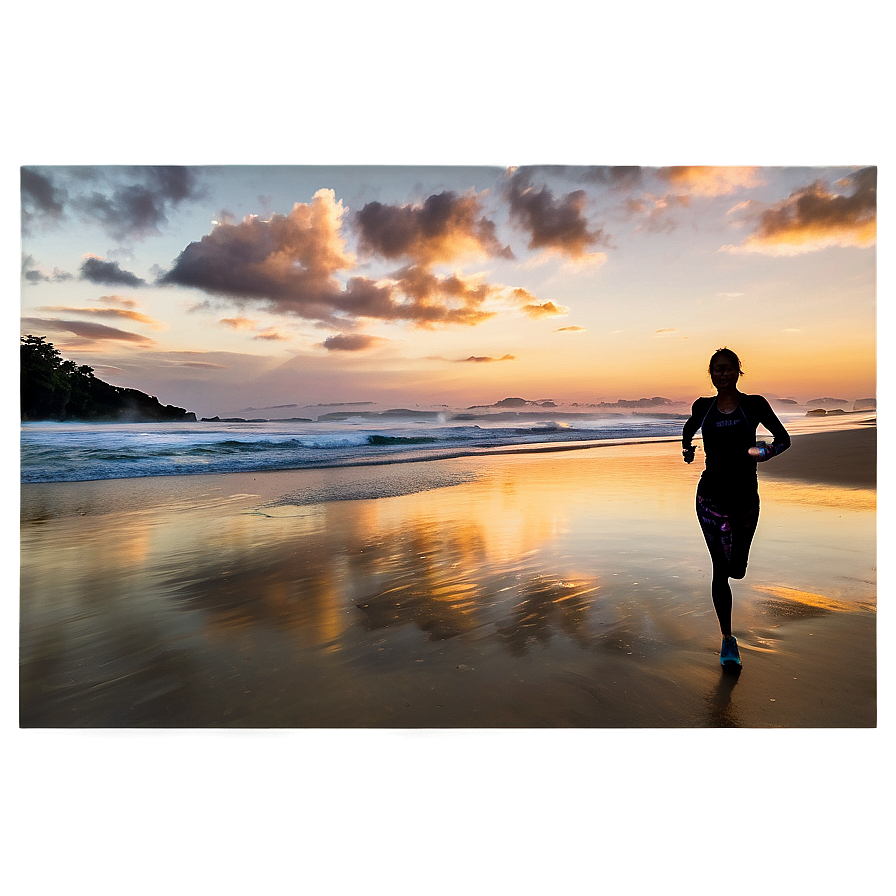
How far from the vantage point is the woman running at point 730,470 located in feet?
6.50

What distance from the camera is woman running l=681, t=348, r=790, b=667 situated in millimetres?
1981

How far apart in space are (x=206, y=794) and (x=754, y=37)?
3.66 meters

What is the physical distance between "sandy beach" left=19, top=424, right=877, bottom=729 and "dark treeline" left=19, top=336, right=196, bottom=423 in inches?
79.1

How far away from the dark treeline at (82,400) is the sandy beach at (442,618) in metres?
2.01

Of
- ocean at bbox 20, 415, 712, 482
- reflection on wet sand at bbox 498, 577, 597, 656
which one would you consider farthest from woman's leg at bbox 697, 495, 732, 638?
ocean at bbox 20, 415, 712, 482

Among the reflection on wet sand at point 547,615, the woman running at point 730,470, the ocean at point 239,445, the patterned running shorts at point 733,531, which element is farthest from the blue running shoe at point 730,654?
the ocean at point 239,445

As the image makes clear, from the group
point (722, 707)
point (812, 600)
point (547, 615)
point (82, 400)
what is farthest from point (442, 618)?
point (82, 400)

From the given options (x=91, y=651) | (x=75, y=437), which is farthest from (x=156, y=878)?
(x=75, y=437)

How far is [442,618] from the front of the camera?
7.55 ft

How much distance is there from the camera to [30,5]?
6.42ft

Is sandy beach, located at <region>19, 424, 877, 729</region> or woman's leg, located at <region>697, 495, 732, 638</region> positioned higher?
woman's leg, located at <region>697, 495, 732, 638</region>

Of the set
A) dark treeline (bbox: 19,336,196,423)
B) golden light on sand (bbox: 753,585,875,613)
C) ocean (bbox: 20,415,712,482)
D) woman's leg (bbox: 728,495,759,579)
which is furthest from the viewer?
ocean (bbox: 20,415,712,482)

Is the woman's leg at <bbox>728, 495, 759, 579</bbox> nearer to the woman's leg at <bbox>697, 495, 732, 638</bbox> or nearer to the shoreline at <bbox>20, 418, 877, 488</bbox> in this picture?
the woman's leg at <bbox>697, 495, 732, 638</bbox>

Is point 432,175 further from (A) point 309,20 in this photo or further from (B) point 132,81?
(B) point 132,81
